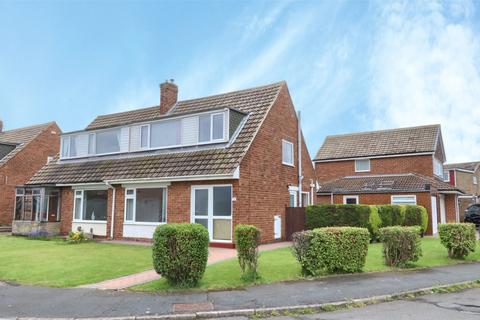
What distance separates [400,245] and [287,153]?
10.0m

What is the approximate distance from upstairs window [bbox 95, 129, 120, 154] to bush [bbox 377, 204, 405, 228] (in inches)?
553

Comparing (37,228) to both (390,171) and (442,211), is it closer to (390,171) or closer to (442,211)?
(390,171)

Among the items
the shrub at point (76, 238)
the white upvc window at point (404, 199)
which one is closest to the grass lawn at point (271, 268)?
the shrub at point (76, 238)

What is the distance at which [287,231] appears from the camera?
19766mm

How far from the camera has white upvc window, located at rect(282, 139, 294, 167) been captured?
20.6 metres

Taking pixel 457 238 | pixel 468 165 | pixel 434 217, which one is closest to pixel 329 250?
pixel 457 238

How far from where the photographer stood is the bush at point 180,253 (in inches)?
361

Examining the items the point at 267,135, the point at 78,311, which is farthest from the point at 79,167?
the point at 78,311

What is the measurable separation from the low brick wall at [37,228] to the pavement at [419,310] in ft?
58.3

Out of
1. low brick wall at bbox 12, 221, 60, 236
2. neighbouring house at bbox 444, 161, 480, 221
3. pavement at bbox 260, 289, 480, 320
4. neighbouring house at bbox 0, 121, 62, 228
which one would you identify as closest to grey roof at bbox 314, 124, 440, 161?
neighbouring house at bbox 444, 161, 480, 221

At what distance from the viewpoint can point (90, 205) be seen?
2134 cm

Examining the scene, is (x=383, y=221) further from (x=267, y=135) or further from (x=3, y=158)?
(x=3, y=158)

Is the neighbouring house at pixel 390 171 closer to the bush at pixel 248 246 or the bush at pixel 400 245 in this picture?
the bush at pixel 400 245

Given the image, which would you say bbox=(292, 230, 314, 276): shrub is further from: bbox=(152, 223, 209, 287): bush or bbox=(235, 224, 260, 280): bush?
bbox=(152, 223, 209, 287): bush
